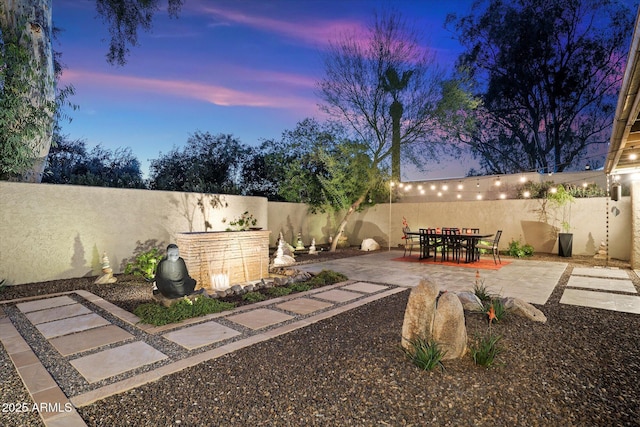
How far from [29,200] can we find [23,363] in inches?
171

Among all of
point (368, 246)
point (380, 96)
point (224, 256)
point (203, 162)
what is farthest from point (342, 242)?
point (224, 256)

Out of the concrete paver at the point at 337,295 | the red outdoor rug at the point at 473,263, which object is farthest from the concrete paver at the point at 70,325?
the red outdoor rug at the point at 473,263

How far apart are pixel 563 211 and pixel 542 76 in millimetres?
11589

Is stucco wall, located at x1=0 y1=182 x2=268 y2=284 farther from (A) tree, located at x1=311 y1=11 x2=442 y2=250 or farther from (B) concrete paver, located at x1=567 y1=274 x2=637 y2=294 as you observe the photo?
(B) concrete paver, located at x1=567 y1=274 x2=637 y2=294

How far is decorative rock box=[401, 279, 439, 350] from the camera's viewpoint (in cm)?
259

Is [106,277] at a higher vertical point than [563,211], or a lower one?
lower

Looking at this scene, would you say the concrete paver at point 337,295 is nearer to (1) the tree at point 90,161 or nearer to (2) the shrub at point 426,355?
(2) the shrub at point 426,355

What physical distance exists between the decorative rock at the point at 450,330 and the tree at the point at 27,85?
7236mm

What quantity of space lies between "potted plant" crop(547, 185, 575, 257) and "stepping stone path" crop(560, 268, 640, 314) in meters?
2.00

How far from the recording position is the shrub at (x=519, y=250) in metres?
9.30

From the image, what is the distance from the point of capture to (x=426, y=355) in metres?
2.37

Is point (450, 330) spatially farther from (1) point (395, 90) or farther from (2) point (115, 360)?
(1) point (395, 90)

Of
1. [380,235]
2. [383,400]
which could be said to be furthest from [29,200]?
[380,235]

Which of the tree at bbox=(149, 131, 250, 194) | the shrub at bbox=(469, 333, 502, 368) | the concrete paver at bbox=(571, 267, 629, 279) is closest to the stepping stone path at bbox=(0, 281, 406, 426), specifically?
the shrub at bbox=(469, 333, 502, 368)
